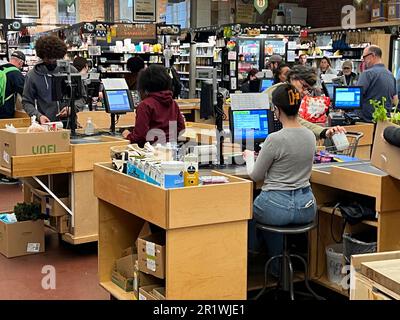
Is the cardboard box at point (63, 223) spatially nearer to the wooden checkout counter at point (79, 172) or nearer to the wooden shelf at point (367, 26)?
the wooden checkout counter at point (79, 172)

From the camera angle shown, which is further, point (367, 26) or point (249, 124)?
point (367, 26)

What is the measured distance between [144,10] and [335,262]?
1297cm

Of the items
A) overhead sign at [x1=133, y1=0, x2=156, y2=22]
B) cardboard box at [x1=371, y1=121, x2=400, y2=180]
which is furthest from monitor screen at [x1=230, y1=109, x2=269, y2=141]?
overhead sign at [x1=133, y1=0, x2=156, y2=22]

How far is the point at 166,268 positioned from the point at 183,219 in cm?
28

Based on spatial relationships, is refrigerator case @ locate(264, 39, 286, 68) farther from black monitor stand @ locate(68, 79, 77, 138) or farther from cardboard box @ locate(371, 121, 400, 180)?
cardboard box @ locate(371, 121, 400, 180)

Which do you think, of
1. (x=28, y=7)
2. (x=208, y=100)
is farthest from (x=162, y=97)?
(x=28, y=7)

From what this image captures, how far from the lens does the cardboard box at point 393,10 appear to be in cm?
1585

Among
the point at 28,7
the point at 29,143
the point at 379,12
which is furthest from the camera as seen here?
the point at 379,12

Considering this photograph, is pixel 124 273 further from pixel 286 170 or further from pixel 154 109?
pixel 154 109

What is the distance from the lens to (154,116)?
15.4ft

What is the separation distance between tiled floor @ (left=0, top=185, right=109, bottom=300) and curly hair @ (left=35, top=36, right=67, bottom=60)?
1681mm

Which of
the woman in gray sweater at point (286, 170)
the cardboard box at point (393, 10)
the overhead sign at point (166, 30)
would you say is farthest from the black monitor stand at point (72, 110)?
the cardboard box at point (393, 10)

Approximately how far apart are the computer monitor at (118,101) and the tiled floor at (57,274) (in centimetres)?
128
